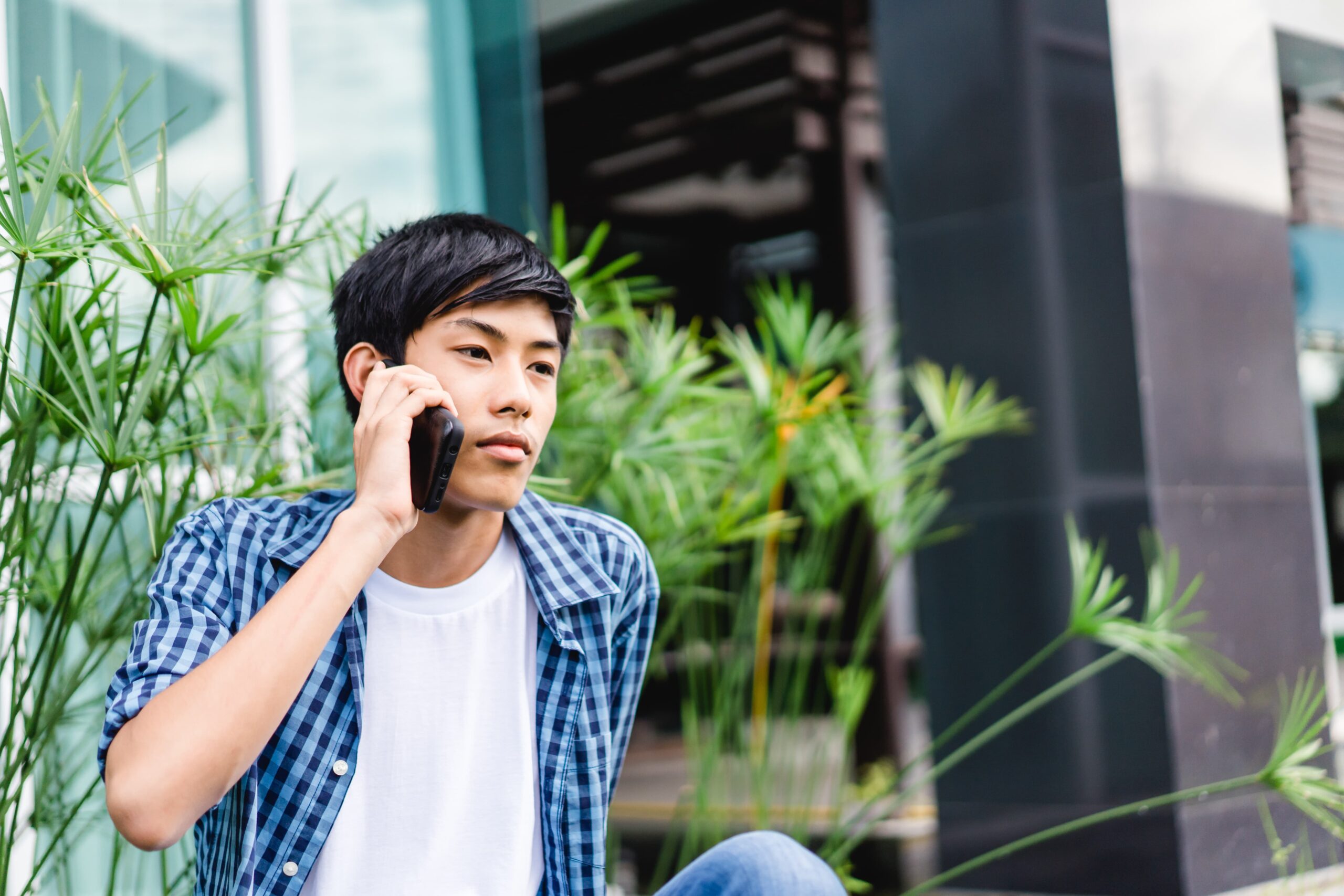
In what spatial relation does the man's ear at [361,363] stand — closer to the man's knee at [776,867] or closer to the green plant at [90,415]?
the green plant at [90,415]

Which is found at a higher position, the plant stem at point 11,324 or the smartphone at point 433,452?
the plant stem at point 11,324

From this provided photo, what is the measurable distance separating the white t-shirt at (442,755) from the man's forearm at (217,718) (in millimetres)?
244

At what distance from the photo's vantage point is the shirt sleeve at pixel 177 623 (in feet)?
3.65

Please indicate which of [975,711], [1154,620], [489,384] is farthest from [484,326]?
[975,711]

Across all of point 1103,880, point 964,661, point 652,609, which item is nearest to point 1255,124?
point 964,661

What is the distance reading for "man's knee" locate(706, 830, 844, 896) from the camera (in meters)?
1.22

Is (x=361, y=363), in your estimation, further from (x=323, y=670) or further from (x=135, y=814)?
(x=135, y=814)

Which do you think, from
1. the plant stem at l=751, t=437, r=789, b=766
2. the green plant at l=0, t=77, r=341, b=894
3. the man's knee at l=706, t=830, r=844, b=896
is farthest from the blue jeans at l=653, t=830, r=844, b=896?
the plant stem at l=751, t=437, r=789, b=766

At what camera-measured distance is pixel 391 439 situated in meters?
1.25

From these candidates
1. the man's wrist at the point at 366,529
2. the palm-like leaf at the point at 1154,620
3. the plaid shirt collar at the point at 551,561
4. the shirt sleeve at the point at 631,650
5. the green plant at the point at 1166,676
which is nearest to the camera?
the man's wrist at the point at 366,529

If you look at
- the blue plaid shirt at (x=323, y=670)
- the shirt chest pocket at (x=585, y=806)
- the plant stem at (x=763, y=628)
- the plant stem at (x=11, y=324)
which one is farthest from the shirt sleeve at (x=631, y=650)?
the plant stem at (x=763, y=628)

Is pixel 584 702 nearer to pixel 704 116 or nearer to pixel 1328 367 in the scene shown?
pixel 1328 367

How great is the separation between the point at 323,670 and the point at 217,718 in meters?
0.26

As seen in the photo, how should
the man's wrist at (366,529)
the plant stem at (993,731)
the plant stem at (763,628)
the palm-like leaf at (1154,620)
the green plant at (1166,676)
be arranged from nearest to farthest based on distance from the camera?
the man's wrist at (366,529) → the green plant at (1166,676) → the palm-like leaf at (1154,620) → the plant stem at (993,731) → the plant stem at (763,628)
